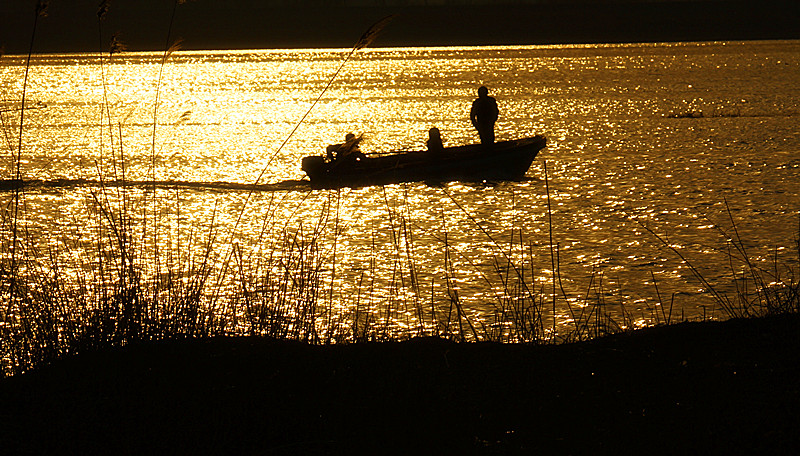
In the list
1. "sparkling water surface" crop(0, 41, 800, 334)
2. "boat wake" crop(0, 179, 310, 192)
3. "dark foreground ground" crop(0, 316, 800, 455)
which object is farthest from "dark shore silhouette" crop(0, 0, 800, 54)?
"dark foreground ground" crop(0, 316, 800, 455)

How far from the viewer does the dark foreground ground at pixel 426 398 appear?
3.96 metres

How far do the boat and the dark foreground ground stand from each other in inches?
494

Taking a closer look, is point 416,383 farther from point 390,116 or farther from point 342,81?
point 342,81

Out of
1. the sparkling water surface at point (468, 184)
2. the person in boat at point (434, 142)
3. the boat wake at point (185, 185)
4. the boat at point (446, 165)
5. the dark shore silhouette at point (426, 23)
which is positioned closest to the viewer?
the sparkling water surface at point (468, 184)

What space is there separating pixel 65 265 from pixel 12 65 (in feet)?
232

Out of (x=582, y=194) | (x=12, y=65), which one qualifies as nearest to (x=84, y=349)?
(x=582, y=194)

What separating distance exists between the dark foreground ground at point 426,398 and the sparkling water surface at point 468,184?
3.44 ft

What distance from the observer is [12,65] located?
3000 inches

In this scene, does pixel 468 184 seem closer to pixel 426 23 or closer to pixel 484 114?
pixel 484 114

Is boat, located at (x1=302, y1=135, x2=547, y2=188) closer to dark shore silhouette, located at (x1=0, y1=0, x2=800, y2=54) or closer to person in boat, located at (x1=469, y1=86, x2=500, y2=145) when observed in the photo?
person in boat, located at (x1=469, y1=86, x2=500, y2=145)

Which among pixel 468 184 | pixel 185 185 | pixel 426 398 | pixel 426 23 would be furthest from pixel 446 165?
pixel 426 23

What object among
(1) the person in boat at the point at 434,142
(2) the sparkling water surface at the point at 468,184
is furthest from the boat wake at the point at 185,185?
(1) the person in boat at the point at 434,142

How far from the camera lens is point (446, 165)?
18.8 m

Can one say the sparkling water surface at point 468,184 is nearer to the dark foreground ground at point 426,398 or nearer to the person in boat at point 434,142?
the person in boat at point 434,142
